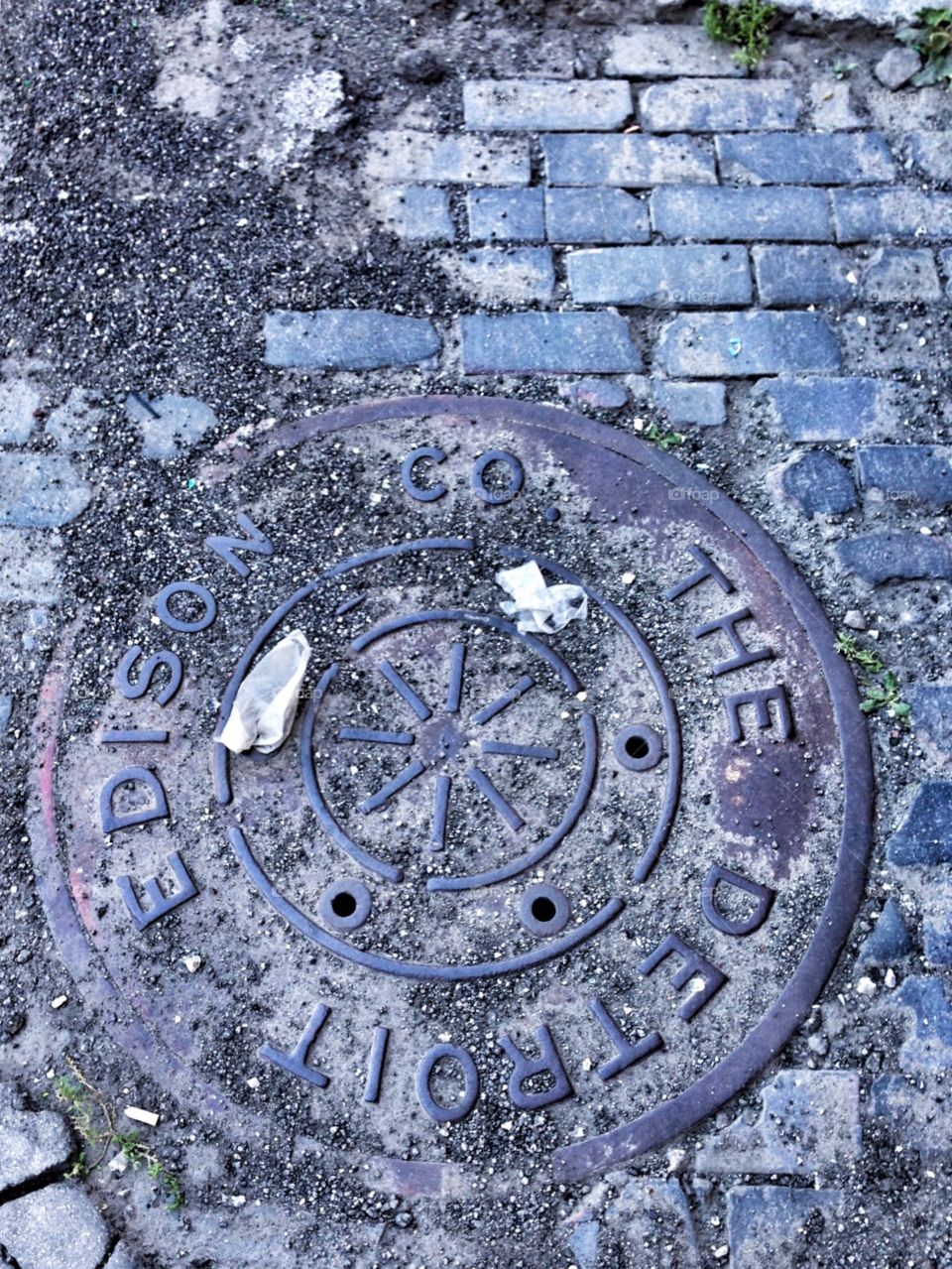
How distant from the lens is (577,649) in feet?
10.8

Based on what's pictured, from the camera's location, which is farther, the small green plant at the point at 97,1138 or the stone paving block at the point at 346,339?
the stone paving block at the point at 346,339

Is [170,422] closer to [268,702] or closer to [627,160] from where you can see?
[268,702]

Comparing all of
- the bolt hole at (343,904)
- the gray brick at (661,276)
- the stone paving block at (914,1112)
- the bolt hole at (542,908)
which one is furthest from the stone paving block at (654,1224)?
the gray brick at (661,276)

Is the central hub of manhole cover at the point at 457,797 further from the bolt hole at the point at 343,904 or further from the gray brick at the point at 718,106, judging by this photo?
the gray brick at the point at 718,106

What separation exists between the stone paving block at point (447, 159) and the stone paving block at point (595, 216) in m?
0.14

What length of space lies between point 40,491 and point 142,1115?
5.44 ft

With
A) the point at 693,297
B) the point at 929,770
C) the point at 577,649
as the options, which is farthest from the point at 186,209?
the point at 929,770

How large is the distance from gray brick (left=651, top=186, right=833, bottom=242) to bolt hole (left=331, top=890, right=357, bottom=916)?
84.6 inches

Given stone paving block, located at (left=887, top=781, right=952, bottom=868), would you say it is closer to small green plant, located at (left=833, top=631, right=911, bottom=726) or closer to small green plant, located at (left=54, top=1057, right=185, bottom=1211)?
small green plant, located at (left=833, top=631, right=911, bottom=726)

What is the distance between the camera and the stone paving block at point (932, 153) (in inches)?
156

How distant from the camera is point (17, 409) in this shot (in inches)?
143

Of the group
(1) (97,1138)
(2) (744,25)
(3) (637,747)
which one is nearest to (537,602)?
(3) (637,747)

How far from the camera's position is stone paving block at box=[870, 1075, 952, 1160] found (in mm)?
2883

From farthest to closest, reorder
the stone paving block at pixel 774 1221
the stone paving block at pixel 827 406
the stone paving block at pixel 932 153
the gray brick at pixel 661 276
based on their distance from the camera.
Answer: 1. the stone paving block at pixel 932 153
2. the gray brick at pixel 661 276
3. the stone paving block at pixel 827 406
4. the stone paving block at pixel 774 1221
